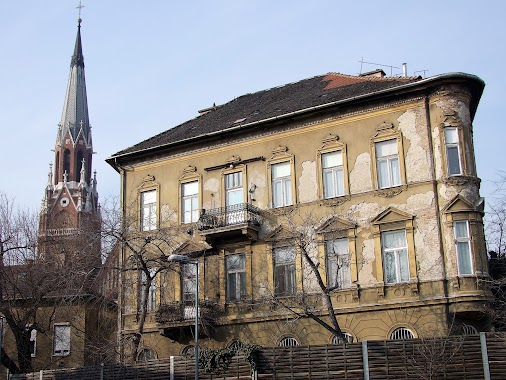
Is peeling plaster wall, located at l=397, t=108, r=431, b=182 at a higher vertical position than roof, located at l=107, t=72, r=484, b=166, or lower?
lower

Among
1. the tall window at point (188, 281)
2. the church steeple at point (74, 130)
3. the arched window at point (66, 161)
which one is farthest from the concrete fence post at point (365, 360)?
the arched window at point (66, 161)

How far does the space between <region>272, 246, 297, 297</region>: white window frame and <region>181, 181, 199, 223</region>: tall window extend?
4.73 meters

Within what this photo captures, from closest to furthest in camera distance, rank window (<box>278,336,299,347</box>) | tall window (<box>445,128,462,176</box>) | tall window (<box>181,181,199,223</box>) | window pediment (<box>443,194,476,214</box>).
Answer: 1. window pediment (<box>443,194,476,214</box>)
2. tall window (<box>445,128,462,176</box>)
3. window (<box>278,336,299,347</box>)
4. tall window (<box>181,181,199,223</box>)

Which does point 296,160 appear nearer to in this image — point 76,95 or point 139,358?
point 139,358

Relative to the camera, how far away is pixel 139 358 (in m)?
30.6

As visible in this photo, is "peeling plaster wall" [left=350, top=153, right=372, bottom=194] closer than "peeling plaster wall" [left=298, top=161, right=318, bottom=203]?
Yes

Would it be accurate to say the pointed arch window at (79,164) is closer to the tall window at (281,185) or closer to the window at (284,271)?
the tall window at (281,185)

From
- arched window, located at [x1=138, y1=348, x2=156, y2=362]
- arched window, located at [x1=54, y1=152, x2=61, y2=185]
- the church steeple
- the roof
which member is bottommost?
arched window, located at [x1=138, y1=348, x2=156, y2=362]

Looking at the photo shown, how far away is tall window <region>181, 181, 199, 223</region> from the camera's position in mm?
31328

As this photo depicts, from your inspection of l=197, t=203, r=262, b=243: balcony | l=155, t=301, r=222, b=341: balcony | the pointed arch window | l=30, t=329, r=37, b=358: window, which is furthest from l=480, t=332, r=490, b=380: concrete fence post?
the pointed arch window

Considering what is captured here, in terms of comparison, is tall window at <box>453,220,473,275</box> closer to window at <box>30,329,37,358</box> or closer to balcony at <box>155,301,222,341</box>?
balcony at <box>155,301,222,341</box>

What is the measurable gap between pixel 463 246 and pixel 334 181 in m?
5.85

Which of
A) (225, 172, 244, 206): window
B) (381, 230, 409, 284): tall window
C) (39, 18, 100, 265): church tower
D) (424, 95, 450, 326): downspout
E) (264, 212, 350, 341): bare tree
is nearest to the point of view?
(424, 95, 450, 326): downspout

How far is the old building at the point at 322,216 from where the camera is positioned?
25.4 m
